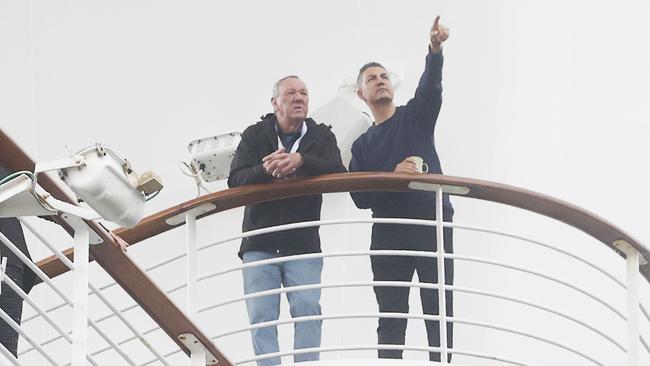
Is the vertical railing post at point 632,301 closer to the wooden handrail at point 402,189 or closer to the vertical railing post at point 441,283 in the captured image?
the wooden handrail at point 402,189

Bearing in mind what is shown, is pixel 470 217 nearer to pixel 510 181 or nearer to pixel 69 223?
pixel 510 181

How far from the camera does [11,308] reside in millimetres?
5172

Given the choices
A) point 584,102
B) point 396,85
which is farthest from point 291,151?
point 584,102

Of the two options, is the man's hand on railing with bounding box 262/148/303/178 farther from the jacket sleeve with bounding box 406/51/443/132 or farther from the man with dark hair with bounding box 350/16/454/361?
the jacket sleeve with bounding box 406/51/443/132

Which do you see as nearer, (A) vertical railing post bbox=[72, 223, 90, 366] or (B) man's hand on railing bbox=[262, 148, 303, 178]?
(A) vertical railing post bbox=[72, 223, 90, 366]

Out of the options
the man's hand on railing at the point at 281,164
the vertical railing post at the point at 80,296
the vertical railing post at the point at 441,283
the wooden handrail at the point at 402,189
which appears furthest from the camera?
the man's hand on railing at the point at 281,164

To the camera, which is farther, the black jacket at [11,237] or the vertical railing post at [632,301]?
the vertical railing post at [632,301]

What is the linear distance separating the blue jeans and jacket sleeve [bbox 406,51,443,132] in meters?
0.72

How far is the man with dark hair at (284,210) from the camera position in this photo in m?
6.29

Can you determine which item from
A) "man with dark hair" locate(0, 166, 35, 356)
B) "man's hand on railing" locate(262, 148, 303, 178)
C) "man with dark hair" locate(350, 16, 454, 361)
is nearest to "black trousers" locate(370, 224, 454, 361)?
"man with dark hair" locate(350, 16, 454, 361)

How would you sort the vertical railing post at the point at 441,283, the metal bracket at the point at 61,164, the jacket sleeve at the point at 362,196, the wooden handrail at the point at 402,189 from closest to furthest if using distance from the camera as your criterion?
the metal bracket at the point at 61,164, the vertical railing post at the point at 441,283, the wooden handrail at the point at 402,189, the jacket sleeve at the point at 362,196

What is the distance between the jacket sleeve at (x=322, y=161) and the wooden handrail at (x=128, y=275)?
5.34 feet

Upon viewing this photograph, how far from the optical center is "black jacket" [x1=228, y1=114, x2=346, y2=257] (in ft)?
21.1

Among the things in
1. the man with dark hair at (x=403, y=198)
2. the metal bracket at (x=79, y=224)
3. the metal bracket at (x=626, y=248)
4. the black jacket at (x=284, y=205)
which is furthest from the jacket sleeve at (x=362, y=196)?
the metal bracket at (x=79, y=224)
